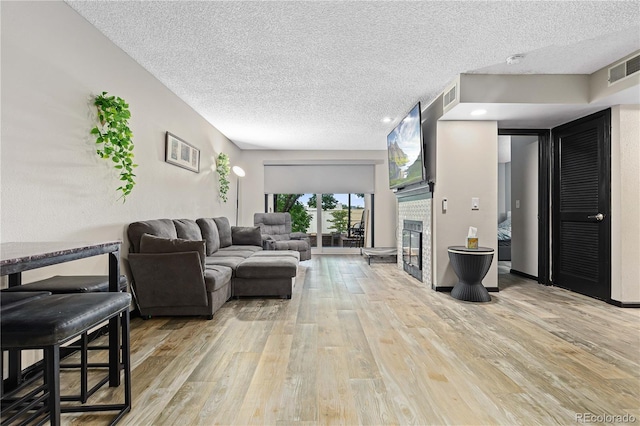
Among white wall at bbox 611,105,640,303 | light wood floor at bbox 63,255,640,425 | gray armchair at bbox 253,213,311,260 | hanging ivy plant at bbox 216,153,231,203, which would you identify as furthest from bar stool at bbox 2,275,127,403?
gray armchair at bbox 253,213,311,260

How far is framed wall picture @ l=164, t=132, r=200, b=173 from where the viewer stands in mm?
4078

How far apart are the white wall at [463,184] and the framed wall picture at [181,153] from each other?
3.18 metres

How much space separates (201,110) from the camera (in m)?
4.92

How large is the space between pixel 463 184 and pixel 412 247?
1428mm

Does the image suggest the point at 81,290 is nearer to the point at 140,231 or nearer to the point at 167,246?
the point at 167,246

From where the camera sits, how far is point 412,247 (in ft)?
18.1

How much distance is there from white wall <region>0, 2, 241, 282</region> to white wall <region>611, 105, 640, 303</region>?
4.87 m

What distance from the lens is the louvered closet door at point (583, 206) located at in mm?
3902

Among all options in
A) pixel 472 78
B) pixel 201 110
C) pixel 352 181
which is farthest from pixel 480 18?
pixel 352 181

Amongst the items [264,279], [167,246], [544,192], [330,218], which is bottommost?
[264,279]

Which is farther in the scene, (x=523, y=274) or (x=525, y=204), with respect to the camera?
(x=523, y=274)

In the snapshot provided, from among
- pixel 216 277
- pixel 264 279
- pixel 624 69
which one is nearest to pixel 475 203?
pixel 624 69

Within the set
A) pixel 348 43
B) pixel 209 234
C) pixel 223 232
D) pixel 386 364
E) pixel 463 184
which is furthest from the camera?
pixel 223 232

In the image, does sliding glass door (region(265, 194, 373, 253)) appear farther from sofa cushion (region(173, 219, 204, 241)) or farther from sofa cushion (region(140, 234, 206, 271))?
sofa cushion (region(140, 234, 206, 271))
